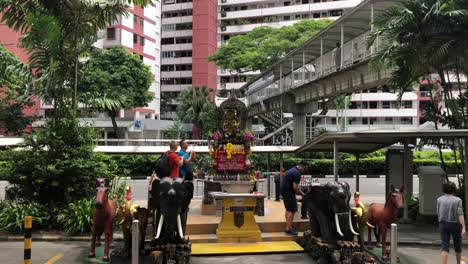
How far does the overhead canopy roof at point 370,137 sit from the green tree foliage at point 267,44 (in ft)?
99.6

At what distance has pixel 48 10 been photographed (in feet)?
42.0

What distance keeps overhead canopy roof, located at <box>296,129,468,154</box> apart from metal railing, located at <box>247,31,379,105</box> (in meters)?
3.02

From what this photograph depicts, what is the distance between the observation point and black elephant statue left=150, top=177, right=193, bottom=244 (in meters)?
8.44

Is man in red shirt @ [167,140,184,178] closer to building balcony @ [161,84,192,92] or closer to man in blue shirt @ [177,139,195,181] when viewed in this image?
man in blue shirt @ [177,139,195,181]

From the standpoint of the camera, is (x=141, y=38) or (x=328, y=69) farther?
(x=141, y=38)

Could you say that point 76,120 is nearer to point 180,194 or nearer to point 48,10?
point 48,10

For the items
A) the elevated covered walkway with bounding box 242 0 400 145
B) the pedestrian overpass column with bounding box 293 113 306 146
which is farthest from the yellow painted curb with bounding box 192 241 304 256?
the pedestrian overpass column with bounding box 293 113 306 146

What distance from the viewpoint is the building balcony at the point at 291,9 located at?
221 ft

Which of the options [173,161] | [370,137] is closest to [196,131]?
[370,137]

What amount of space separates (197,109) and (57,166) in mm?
43094

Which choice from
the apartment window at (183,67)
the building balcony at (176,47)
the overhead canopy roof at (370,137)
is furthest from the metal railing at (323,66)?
the building balcony at (176,47)

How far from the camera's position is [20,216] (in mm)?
11734

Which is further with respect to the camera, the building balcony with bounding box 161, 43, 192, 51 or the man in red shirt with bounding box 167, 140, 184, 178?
the building balcony with bounding box 161, 43, 192, 51

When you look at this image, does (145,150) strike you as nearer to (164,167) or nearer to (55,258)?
(164,167)
